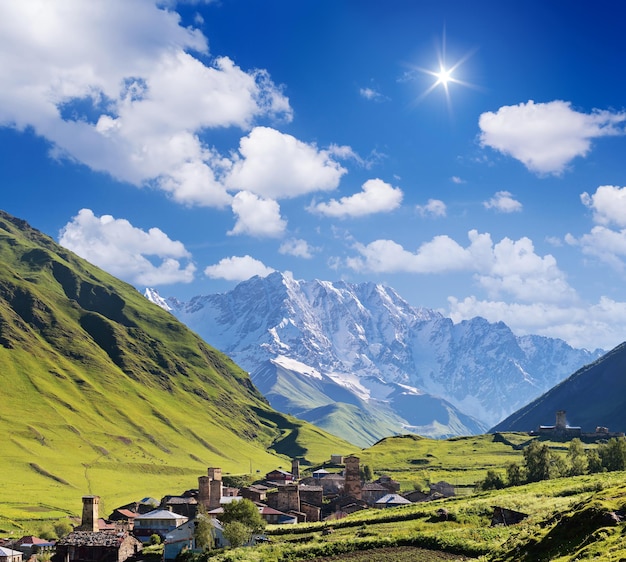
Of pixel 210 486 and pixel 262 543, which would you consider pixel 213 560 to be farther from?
pixel 210 486

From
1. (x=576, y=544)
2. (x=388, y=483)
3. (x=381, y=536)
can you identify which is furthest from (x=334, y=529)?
(x=388, y=483)

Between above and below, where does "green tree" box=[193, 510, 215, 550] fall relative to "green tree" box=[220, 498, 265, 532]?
below

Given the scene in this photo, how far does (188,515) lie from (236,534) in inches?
1874

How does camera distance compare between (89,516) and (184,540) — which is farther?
(89,516)

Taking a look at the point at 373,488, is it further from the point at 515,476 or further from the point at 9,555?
the point at 9,555

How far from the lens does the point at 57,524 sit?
174 m

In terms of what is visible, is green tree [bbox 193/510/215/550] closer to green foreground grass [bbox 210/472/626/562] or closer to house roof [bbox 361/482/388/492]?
green foreground grass [bbox 210/472/626/562]

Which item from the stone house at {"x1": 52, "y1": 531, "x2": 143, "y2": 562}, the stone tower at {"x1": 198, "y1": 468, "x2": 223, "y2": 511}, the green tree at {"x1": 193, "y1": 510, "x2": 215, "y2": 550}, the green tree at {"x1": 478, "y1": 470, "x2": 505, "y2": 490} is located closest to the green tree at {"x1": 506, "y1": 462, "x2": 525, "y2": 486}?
the green tree at {"x1": 478, "y1": 470, "x2": 505, "y2": 490}

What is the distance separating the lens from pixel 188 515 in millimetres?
145875

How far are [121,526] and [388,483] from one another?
74756 millimetres

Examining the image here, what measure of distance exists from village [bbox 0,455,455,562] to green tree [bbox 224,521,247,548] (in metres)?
3.54

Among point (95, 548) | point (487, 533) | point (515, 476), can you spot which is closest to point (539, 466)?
point (515, 476)

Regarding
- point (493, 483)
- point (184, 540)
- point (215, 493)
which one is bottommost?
point (184, 540)

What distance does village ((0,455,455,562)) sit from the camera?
108 metres
